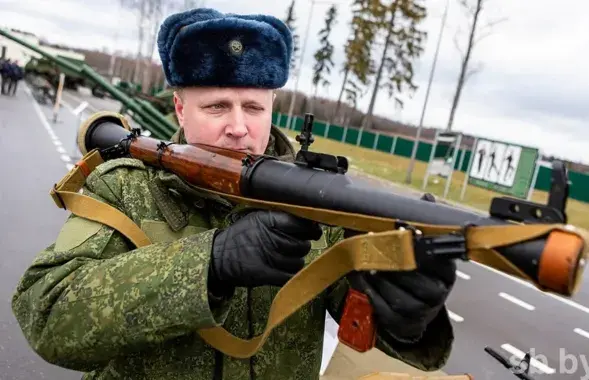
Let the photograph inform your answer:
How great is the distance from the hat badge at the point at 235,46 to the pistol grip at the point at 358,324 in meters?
0.86

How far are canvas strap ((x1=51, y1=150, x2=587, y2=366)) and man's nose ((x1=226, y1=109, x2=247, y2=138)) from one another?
23 centimetres

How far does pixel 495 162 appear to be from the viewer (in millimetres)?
16031

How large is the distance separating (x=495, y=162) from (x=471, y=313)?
1110 cm

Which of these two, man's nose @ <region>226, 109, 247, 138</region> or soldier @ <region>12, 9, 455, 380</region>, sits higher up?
man's nose @ <region>226, 109, 247, 138</region>

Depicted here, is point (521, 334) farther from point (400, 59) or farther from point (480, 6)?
point (400, 59)

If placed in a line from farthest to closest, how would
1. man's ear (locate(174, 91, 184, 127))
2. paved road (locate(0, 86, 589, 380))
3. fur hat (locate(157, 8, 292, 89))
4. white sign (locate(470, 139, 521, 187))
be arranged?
1. white sign (locate(470, 139, 521, 187))
2. paved road (locate(0, 86, 589, 380))
3. man's ear (locate(174, 91, 184, 127))
4. fur hat (locate(157, 8, 292, 89))

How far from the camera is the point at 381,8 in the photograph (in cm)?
3500

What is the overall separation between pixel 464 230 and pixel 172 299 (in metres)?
0.70

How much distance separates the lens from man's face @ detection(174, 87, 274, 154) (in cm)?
159

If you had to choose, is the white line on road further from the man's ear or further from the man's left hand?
the man's left hand

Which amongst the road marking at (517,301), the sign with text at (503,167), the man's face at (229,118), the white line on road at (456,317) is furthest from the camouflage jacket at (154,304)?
the sign with text at (503,167)

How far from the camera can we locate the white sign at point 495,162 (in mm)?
15383

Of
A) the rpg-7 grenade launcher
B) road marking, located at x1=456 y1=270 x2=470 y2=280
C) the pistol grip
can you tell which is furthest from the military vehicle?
road marking, located at x1=456 y1=270 x2=470 y2=280

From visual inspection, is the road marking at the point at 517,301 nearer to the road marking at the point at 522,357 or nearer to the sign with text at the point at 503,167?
the road marking at the point at 522,357
